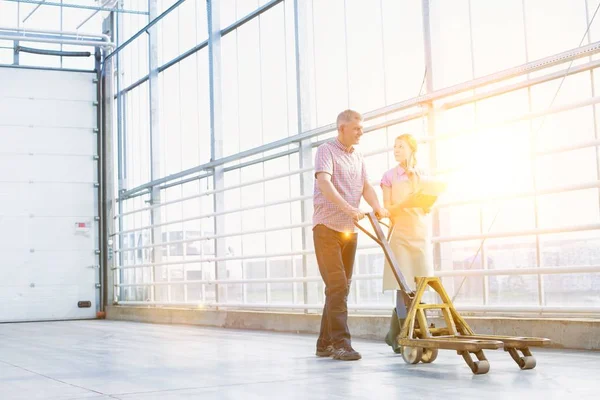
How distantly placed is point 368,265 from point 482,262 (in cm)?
237

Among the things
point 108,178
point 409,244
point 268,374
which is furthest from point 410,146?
point 108,178

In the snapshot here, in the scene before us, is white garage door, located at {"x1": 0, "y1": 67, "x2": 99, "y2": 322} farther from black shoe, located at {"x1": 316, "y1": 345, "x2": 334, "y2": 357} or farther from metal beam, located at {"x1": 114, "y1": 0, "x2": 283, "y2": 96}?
black shoe, located at {"x1": 316, "y1": 345, "x2": 334, "y2": 357}

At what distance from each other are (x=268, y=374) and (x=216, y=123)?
23.0ft

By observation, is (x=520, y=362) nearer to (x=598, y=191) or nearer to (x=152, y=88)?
(x=598, y=191)

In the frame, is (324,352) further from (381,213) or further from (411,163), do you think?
(411,163)

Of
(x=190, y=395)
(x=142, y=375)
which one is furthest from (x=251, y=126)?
(x=190, y=395)

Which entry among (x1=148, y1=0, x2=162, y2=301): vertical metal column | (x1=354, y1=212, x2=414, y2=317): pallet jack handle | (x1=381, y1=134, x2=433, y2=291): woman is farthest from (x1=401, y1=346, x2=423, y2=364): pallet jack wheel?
(x1=148, y1=0, x2=162, y2=301): vertical metal column

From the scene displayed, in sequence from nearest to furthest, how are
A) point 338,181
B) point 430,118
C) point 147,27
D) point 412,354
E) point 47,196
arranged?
point 412,354, point 338,181, point 430,118, point 147,27, point 47,196

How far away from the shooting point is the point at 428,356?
4.82 m

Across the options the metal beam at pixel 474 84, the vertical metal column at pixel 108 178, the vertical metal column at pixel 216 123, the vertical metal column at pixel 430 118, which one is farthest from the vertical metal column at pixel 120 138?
the vertical metal column at pixel 430 118

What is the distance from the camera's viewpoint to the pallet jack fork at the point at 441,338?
165 inches

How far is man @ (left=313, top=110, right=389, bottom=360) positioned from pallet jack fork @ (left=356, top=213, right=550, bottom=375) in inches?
15.0

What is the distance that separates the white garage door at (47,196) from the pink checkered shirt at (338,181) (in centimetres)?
945

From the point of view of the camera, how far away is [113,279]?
47.1 feet
